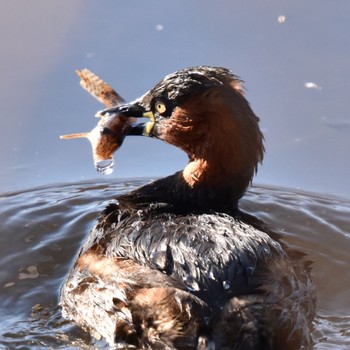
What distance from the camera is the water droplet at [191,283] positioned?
5160mm

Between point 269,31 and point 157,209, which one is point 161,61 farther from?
point 157,209

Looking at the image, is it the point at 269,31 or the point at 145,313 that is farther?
the point at 269,31

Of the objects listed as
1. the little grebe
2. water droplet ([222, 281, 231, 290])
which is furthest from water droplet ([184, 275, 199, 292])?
water droplet ([222, 281, 231, 290])

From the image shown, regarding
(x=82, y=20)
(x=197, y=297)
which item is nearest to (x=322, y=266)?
(x=197, y=297)

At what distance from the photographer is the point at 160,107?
21.4ft

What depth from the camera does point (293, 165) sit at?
8.23m

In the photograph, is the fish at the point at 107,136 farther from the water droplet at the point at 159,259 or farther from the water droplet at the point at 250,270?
the water droplet at the point at 250,270

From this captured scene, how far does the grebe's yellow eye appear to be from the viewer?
21.3 ft

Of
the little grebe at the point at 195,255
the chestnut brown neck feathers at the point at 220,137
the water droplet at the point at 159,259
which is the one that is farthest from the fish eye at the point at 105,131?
the water droplet at the point at 159,259

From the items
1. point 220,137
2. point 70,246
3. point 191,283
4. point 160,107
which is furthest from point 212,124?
point 70,246

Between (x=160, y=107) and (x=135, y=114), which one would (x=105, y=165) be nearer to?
(x=135, y=114)

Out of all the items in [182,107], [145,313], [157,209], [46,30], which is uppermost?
[46,30]

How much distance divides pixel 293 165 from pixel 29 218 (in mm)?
2273

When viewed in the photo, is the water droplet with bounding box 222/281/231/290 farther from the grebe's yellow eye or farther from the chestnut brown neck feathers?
the grebe's yellow eye
